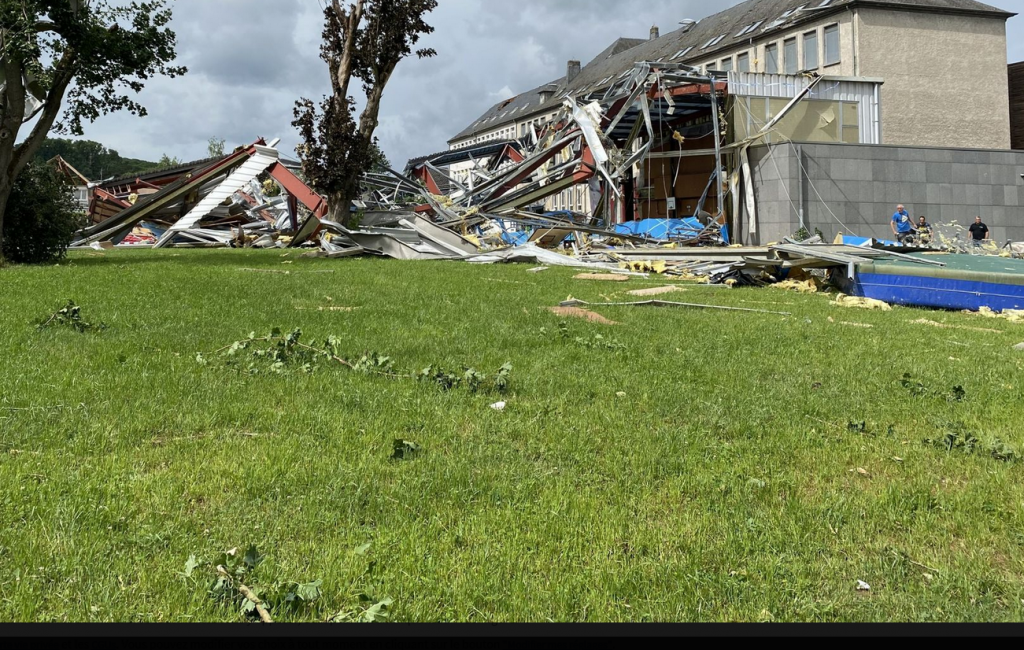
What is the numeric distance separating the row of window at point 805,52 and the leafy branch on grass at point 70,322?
4457cm

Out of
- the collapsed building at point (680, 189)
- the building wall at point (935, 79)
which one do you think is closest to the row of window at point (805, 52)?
the building wall at point (935, 79)

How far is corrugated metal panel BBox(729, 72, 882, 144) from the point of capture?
83.9 feet

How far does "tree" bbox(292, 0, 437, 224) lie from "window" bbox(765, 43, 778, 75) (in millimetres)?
32715

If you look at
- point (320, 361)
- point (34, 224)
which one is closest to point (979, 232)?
point (320, 361)

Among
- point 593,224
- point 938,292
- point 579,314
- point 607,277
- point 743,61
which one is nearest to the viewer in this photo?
point 579,314

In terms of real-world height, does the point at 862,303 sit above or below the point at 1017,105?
below

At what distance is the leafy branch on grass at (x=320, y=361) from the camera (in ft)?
16.8

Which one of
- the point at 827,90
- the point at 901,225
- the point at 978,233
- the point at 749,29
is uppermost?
the point at 749,29

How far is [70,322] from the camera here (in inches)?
270

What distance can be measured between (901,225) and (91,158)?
140928 mm

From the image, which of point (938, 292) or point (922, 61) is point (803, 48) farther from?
point (938, 292)

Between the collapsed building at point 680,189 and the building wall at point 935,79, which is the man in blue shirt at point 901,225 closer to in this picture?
the collapsed building at point 680,189

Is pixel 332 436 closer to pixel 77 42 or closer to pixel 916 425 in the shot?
pixel 916 425
